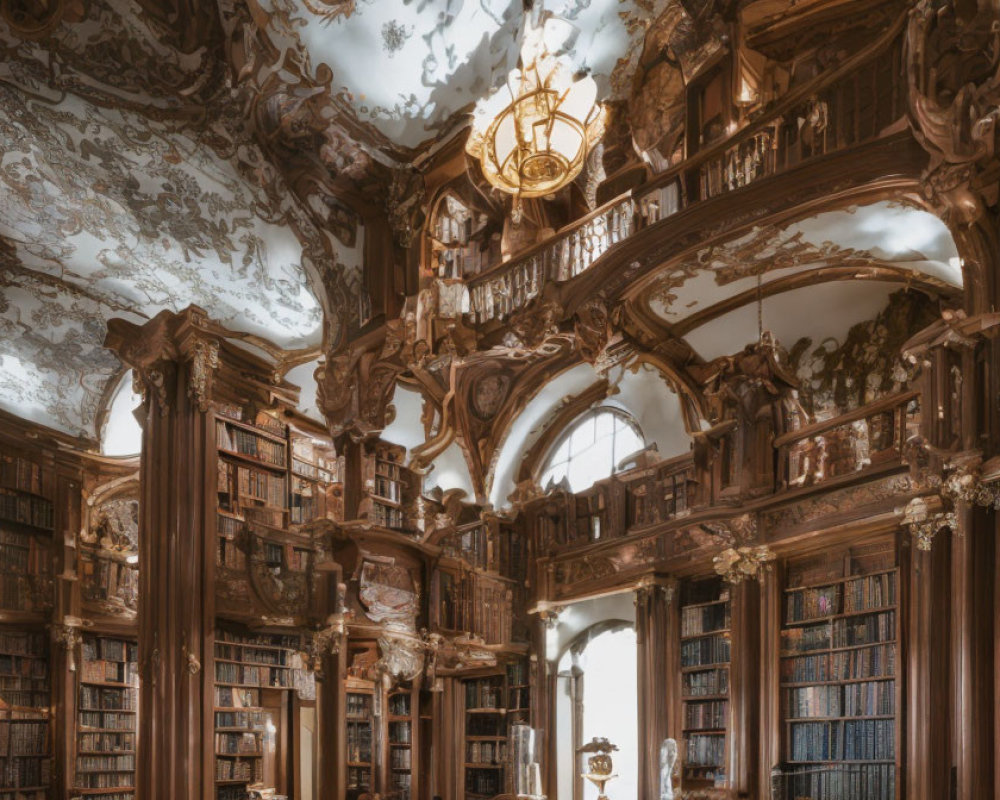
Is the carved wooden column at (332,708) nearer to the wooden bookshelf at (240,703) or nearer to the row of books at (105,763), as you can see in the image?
the wooden bookshelf at (240,703)

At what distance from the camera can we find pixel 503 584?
13.0 meters

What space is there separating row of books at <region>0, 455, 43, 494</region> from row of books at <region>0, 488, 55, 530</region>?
0.08 metres

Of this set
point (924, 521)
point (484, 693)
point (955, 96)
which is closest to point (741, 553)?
point (924, 521)

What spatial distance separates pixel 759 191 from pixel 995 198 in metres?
1.72

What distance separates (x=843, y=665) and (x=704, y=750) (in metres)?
1.98

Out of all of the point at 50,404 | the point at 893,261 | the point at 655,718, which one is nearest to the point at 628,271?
the point at 893,261

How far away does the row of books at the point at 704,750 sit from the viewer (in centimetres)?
1049

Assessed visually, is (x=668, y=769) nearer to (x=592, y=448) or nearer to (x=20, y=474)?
(x=592, y=448)

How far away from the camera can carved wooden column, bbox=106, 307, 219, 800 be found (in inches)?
396

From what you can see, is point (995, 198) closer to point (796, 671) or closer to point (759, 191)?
point (759, 191)

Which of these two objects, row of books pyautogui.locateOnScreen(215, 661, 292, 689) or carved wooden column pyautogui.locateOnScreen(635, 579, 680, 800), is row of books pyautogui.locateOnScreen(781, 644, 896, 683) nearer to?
carved wooden column pyautogui.locateOnScreen(635, 579, 680, 800)

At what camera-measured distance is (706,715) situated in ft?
35.1

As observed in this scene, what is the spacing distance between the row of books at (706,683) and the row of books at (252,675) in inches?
160

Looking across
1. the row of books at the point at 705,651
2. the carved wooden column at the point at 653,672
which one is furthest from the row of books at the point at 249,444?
the row of books at the point at 705,651
